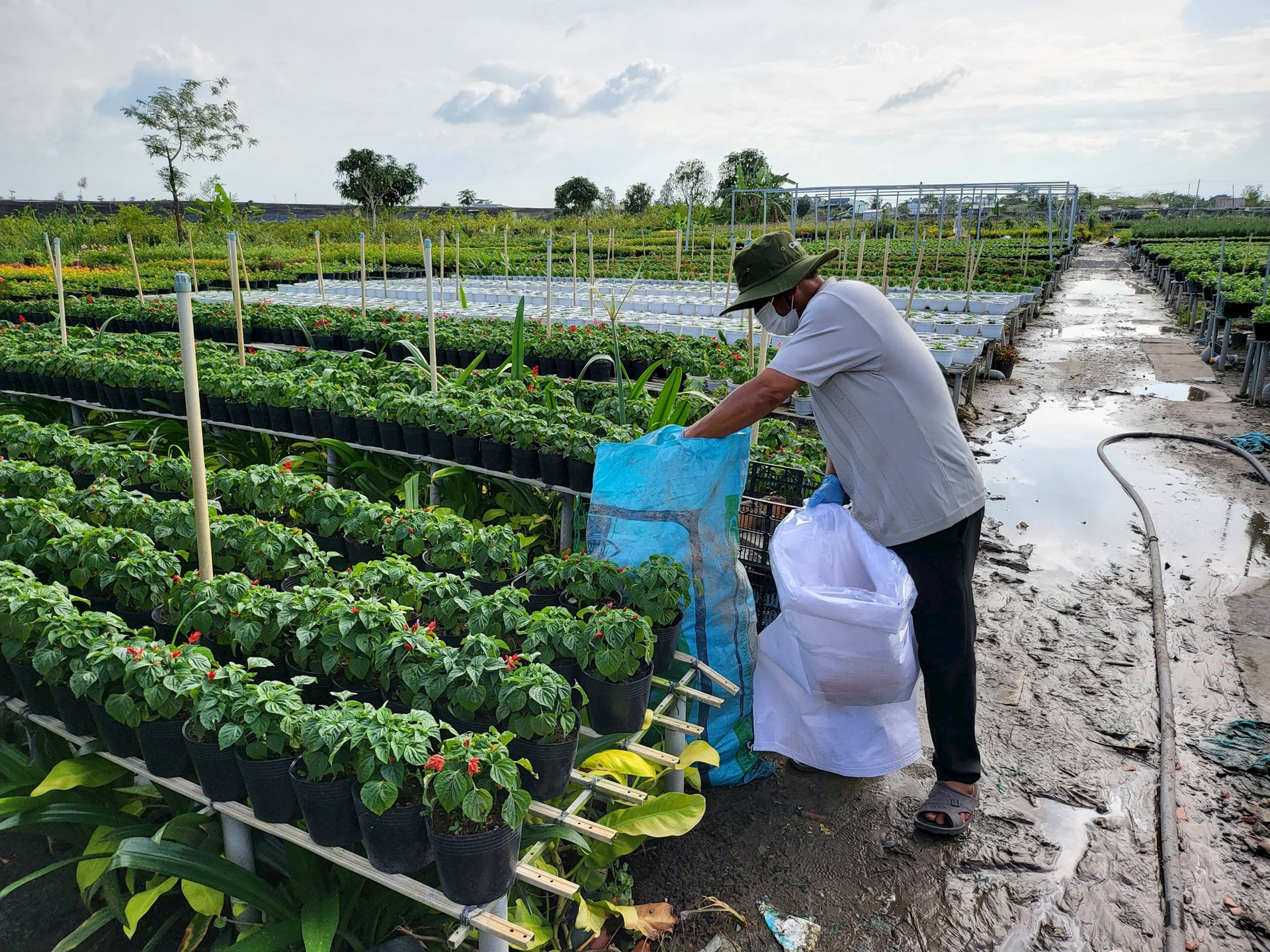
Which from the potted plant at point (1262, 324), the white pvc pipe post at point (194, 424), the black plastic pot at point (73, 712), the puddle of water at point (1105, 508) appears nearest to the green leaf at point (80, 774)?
the black plastic pot at point (73, 712)

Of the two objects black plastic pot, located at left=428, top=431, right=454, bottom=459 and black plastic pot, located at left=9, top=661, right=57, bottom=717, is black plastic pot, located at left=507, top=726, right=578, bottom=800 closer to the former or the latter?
black plastic pot, located at left=9, top=661, right=57, bottom=717

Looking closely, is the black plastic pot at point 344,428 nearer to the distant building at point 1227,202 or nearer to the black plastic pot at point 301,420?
the black plastic pot at point 301,420

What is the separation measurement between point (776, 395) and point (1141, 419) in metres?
7.21

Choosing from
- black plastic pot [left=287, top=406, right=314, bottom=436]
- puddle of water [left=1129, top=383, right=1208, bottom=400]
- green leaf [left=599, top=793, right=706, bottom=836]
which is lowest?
green leaf [left=599, top=793, right=706, bottom=836]

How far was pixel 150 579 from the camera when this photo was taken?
2.55 meters

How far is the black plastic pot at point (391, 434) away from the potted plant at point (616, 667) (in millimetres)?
2238

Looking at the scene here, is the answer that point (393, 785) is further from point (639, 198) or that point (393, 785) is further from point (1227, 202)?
point (1227, 202)

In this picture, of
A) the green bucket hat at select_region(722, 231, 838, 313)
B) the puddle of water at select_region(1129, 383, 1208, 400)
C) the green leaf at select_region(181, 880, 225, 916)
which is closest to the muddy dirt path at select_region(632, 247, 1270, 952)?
the green leaf at select_region(181, 880, 225, 916)

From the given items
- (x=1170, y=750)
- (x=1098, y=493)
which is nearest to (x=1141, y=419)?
(x=1098, y=493)

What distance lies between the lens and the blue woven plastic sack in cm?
252

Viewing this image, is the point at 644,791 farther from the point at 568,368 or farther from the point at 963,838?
the point at 568,368

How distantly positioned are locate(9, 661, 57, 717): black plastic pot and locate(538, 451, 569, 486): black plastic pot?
6.23ft

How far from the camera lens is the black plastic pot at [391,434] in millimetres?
4207

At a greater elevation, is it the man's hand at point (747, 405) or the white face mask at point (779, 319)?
the white face mask at point (779, 319)
